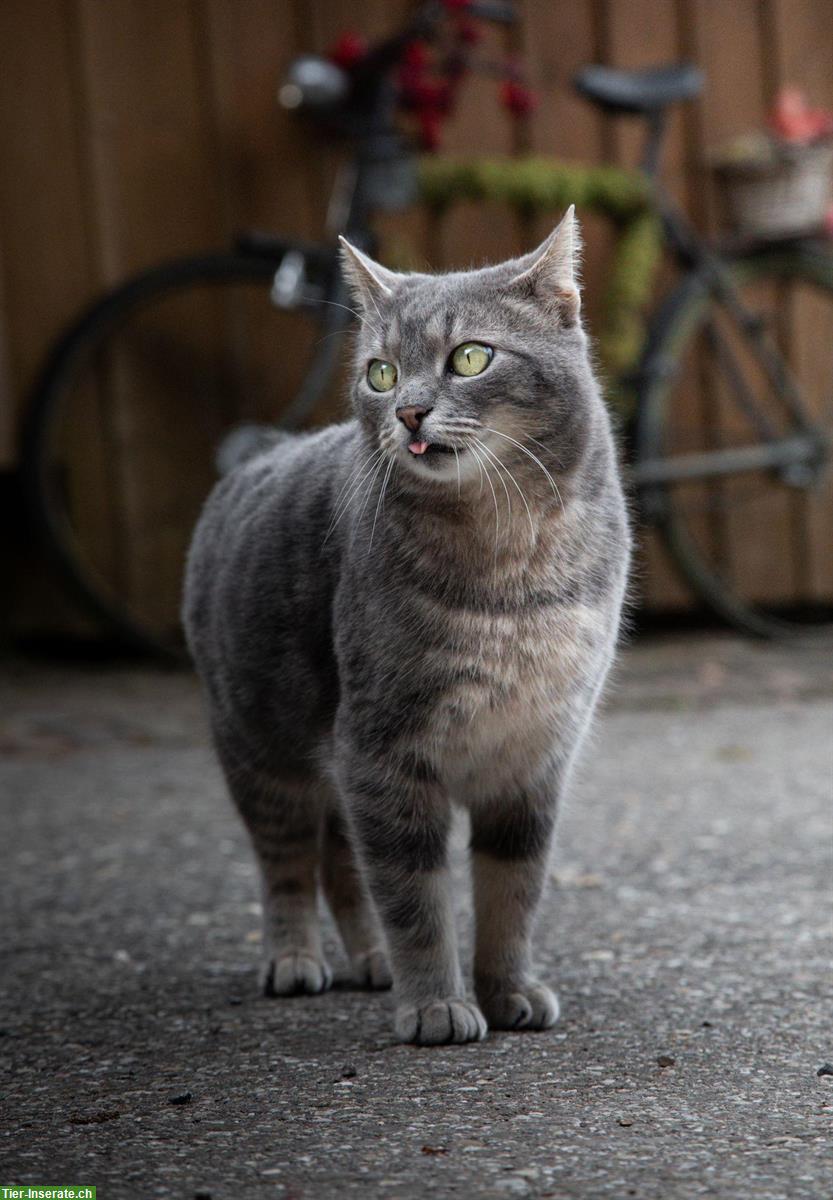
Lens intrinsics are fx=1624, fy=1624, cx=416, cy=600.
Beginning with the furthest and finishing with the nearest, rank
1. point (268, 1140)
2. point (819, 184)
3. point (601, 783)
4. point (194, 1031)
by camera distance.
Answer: point (819, 184)
point (601, 783)
point (194, 1031)
point (268, 1140)

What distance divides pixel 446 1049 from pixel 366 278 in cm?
118

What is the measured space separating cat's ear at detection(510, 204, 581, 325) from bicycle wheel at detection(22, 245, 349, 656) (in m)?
3.00

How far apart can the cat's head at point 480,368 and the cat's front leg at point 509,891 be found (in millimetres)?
542

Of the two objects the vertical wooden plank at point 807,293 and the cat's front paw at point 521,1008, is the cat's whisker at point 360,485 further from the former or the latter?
the vertical wooden plank at point 807,293

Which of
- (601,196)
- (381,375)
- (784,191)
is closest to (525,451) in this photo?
(381,375)

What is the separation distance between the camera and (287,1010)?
258 cm

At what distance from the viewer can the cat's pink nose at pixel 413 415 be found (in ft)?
7.38

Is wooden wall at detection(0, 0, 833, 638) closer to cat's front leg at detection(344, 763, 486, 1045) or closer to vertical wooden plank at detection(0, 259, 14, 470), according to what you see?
vertical wooden plank at detection(0, 259, 14, 470)

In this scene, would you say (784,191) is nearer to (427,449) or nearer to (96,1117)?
(427,449)

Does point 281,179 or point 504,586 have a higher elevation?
point 281,179

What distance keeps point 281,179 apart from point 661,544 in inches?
72.0

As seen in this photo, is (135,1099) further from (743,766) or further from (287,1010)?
(743,766)

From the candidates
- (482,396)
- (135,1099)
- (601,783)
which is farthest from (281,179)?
(135,1099)

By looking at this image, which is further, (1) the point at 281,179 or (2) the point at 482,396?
(1) the point at 281,179
